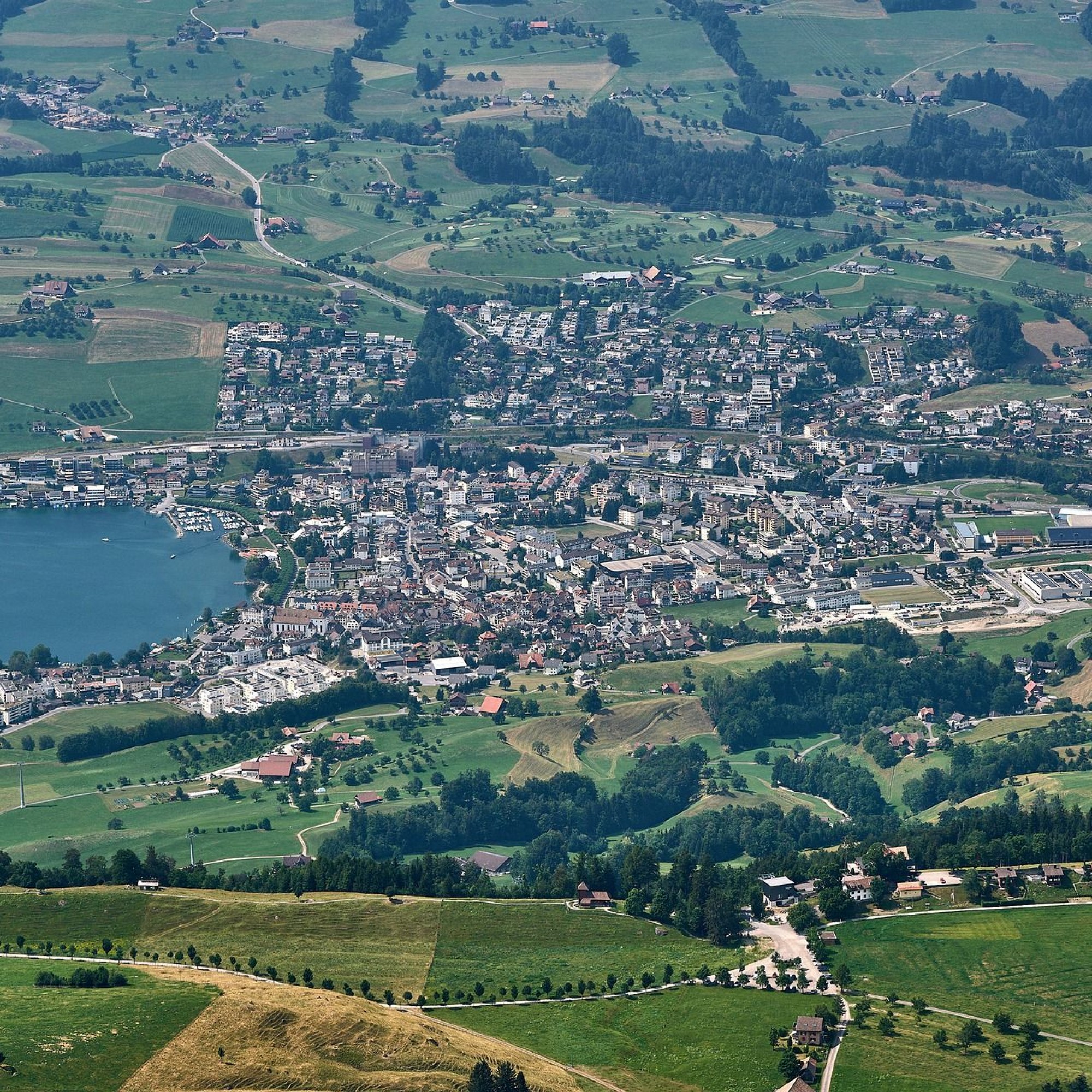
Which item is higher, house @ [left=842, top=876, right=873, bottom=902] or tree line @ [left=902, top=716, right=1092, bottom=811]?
house @ [left=842, top=876, right=873, bottom=902]

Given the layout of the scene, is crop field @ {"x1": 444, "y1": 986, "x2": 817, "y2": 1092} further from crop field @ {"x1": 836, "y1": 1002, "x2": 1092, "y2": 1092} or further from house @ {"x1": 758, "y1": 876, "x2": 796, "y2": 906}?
house @ {"x1": 758, "y1": 876, "x2": 796, "y2": 906}

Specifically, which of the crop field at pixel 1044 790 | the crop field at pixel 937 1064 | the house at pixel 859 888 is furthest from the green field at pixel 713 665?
the crop field at pixel 937 1064

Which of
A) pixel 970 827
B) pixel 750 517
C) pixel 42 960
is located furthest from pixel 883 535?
pixel 42 960

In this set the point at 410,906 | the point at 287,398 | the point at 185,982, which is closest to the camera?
the point at 185,982

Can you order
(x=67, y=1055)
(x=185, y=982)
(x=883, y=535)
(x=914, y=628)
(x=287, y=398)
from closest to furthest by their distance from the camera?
(x=67, y=1055) → (x=185, y=982) → (x=914, y=628) → (x=883, y=535) → (x=287, y=398)

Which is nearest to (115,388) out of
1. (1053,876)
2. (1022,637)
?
(1022,637)

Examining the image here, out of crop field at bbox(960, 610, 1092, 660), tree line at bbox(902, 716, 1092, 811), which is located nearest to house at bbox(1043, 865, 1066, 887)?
tree line at bbox(902, 716, 1092, 811)

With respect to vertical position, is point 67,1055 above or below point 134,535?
above

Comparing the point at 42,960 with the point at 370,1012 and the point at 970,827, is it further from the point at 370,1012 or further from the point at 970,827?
the point at 970,827
